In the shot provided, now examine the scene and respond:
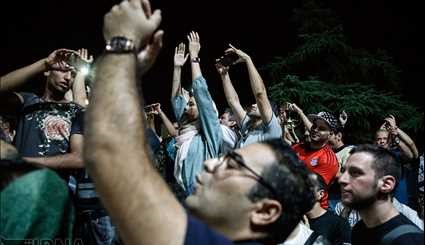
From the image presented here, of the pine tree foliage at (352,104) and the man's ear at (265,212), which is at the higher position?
the man's ear at (265,212)

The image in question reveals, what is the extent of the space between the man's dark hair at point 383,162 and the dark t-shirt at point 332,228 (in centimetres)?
89

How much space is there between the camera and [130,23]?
1833mm

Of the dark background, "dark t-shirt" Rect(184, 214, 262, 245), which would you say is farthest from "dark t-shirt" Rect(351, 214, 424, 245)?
the dark background

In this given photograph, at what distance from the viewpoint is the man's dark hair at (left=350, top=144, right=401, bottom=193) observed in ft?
14.0

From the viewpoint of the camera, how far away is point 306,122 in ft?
25.5

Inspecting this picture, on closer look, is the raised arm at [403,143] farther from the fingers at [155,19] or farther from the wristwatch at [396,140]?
the fingers at [155,19]

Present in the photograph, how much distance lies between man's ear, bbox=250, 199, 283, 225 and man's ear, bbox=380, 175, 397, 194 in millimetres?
2239

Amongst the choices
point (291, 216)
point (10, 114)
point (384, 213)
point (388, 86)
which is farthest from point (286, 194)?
point (388, 86)

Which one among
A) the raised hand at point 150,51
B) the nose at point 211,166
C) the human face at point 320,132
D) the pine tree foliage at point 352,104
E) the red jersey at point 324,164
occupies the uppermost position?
the raised hand at point 150,51

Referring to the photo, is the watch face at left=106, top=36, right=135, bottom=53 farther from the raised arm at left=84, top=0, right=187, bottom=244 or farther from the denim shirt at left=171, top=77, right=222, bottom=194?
the denim shirt at left=171, top=77, right=222, bottom=194

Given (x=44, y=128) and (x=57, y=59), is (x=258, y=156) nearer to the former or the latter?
(x=57, y=59)

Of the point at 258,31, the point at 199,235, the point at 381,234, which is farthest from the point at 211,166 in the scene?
the point at 258,31

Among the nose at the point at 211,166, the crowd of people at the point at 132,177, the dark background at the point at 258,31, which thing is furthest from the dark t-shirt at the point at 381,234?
the dark background at the point at 258,31

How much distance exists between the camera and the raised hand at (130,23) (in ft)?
6.00
